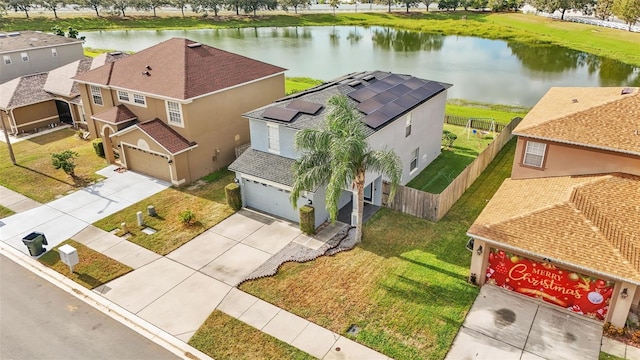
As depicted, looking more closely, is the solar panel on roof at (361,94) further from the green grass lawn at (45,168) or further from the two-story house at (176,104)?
the green grass lawn at (45,168)

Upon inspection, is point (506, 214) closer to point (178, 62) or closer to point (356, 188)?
point (356, 188)

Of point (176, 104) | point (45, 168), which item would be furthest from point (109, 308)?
point (45, 168)

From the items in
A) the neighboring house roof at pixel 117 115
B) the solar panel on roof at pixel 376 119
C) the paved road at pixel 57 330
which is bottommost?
the paved road at pixel 57 330

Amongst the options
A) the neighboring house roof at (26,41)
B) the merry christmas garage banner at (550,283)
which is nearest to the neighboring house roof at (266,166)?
the merry christmas garage banner at (550,283)

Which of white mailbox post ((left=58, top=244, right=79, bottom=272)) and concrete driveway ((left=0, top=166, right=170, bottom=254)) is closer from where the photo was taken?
white mailbox post ((left=58, top=244, right=79, bottom=272))

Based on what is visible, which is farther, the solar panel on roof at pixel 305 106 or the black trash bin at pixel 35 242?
the solar panel on roof at pixel 305 106

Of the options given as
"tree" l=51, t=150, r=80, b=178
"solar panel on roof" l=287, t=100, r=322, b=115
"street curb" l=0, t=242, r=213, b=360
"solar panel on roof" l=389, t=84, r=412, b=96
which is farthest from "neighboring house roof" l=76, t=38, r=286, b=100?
"street curb" l=0, t=242, r=213, b=360

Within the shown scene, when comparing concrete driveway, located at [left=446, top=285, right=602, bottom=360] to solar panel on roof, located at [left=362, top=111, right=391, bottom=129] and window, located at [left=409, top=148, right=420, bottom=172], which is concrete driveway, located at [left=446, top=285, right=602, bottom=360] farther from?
window, located at [left=409, top=148, right=420, bottom=172]
